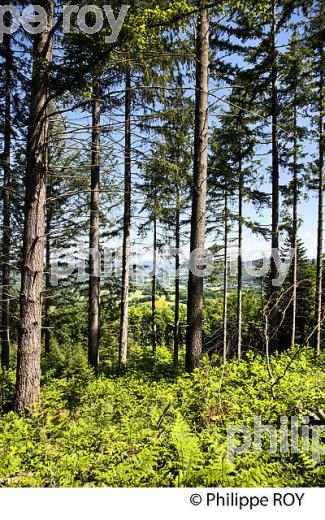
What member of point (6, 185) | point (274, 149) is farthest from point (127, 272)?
point (274, 149)

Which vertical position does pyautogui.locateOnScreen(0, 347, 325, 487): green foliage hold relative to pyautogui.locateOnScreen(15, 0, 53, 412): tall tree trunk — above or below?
below

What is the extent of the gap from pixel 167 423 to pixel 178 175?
6358mm

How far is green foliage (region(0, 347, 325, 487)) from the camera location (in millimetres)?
3502

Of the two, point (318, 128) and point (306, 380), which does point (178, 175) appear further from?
point (318, 128)

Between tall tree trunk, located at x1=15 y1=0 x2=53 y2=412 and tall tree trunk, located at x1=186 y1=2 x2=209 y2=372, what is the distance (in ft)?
10.1

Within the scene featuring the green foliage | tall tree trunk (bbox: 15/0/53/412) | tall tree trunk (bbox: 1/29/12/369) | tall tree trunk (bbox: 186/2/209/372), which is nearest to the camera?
the green foliage

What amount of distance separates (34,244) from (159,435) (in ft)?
12.2

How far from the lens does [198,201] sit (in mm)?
7074

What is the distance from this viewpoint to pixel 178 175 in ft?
29.4

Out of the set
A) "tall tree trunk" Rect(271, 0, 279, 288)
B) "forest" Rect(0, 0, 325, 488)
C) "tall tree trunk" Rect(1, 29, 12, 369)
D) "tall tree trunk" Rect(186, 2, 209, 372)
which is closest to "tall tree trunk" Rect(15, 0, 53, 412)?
"forest" Rect(0, 0, 325, 488)

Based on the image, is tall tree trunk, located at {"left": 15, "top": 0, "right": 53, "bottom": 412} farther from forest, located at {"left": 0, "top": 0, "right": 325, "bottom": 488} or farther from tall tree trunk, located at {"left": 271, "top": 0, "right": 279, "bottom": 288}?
tall tree trunk, located at {"left": 271, "top": 0, "right": 279, "bottom": 288}

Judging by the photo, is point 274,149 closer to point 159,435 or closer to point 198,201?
point 198,201

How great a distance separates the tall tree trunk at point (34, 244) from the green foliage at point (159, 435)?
0.62m
